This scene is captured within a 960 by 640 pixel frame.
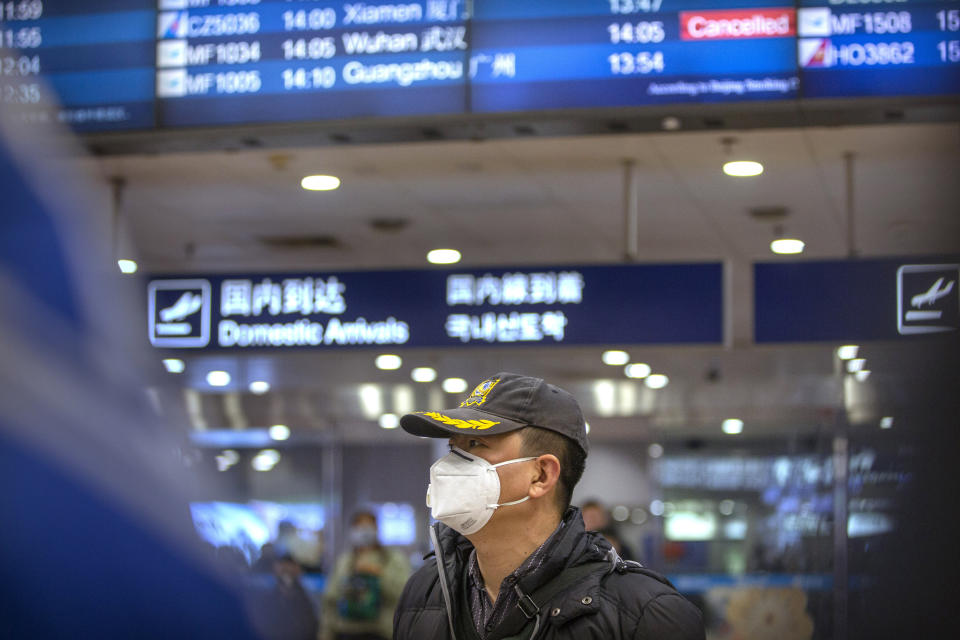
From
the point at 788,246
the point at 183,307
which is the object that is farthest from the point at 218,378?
the point at 788,246

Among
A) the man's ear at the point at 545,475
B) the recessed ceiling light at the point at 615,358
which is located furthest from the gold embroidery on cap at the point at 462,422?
the recessed ceiling light at the point at 615,358

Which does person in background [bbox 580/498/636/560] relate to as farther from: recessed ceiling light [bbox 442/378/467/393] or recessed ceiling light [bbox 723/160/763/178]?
recessed ceiling light [bbox 442/378/467/393]

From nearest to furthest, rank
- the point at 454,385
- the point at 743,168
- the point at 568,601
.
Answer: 1. the point at 568,601
2. the point at 743,168
3. the point at 454,385

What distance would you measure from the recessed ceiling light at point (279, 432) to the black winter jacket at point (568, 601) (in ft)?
31.0

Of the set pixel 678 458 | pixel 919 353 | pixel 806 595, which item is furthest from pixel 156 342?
pixel 678 458

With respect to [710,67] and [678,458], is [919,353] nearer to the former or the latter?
[710,67]

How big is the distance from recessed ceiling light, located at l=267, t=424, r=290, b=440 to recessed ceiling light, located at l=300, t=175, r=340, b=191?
476 cm

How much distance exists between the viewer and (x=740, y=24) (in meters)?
4.95

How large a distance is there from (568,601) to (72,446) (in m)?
0.79

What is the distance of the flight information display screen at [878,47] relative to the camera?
478 cm

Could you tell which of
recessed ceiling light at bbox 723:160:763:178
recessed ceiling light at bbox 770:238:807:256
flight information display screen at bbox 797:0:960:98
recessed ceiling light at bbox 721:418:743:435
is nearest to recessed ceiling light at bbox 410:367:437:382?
recessed ceiling light at bbox 721:418:743:435

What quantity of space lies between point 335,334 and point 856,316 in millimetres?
2370

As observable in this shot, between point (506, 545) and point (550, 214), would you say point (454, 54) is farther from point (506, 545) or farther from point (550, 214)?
point (506, 545)

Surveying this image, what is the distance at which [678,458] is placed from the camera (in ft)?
36.6
